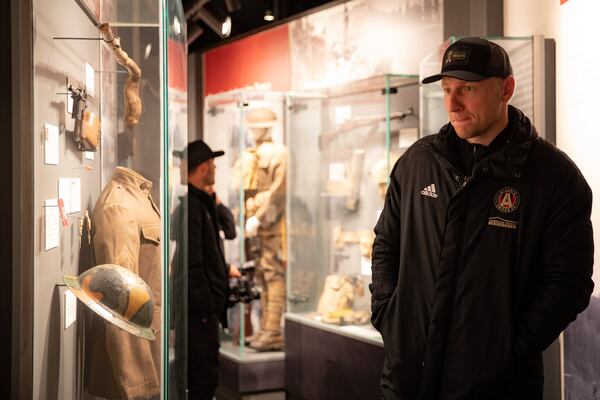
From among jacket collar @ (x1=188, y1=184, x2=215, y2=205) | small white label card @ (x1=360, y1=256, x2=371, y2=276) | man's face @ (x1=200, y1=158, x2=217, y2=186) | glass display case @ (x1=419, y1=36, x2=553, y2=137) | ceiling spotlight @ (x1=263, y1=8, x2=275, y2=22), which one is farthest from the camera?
ceiling spotlight @ (x1=263, y1=8, x2=275, y2=22)

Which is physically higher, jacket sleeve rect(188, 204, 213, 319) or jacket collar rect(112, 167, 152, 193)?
jacket collar rect(112, 167, 152, 193)

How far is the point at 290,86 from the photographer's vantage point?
25.7ft

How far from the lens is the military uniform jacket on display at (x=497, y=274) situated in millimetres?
2598

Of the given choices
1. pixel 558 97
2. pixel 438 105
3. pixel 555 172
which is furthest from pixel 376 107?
pixel 555 172

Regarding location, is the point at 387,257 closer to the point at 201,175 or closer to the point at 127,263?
the point at 127,263

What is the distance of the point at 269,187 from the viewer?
6637mm

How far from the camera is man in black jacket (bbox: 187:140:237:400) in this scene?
16.2 feet

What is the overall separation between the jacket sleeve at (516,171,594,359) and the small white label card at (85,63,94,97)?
1562mm

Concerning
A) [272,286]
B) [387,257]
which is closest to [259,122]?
[272,286]

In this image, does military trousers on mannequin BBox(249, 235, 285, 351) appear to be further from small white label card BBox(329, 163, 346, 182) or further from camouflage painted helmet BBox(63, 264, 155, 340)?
camouflage painted helmet BBox(63, 264, 155, 340)

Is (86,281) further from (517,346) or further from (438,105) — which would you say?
(438,105)

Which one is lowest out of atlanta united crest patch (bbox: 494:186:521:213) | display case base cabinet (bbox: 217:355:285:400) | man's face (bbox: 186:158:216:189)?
display case base cabinet (bbox: 217:355:285:400)

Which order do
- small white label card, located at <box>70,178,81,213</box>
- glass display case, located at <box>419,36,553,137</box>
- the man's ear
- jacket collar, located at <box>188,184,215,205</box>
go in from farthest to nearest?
jacket collar, located at <box>188,184,215,205</box> < glass display case, located at <box>419,36,553,137</box> < the man's ear < small white label card, located at <box>70,178,81,213</box>

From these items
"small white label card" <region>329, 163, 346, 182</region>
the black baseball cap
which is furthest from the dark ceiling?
the black baseball cap
